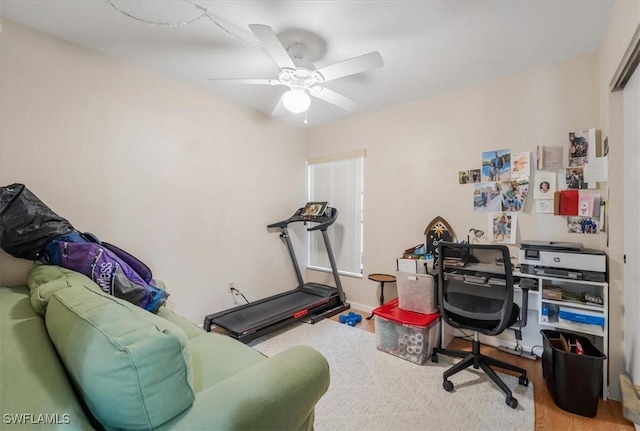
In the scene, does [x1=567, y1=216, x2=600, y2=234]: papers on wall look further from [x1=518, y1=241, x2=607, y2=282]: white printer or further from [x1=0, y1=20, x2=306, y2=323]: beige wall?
[x1=0, y1=20, x2=306, y2=323]: beige wall

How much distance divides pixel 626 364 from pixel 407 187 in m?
2.15

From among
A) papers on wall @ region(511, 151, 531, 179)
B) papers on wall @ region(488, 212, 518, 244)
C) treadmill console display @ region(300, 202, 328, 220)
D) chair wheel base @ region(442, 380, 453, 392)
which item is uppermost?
papers on wall @ region(511, 151, 531, 179)

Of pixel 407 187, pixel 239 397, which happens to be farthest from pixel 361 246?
pixel 239 397

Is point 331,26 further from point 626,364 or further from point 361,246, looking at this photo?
point 626,364

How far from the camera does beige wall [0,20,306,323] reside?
6.62 feet

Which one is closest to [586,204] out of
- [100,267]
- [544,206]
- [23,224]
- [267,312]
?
[544,206]

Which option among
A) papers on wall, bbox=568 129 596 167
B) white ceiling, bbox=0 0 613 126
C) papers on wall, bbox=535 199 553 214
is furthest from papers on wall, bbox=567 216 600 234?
white ceiling, bbox=0 0 613 126

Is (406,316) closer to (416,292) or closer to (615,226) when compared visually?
(416,292)

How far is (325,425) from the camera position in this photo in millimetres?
1687

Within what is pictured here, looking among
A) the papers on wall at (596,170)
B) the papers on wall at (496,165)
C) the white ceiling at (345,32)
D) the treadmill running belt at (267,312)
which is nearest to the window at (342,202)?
the treadmill running belt at (267,312)

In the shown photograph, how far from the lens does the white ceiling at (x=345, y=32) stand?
5.83 ft

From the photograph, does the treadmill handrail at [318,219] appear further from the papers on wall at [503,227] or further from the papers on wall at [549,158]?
the papers on wall at [549,158]

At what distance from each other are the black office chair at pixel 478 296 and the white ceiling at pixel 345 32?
1.52 m

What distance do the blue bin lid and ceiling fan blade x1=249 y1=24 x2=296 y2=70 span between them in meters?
2.13
